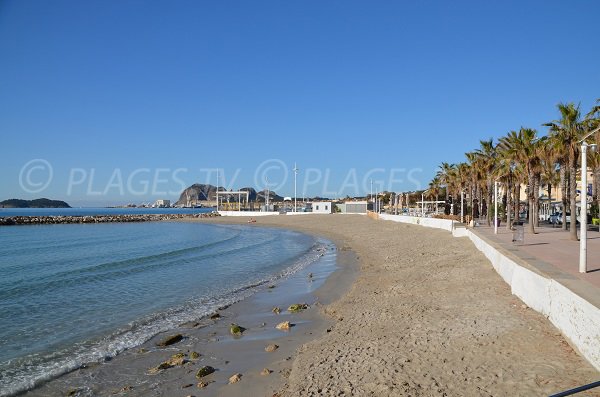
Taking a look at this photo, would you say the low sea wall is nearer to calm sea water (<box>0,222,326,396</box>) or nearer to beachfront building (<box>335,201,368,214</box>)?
calm sea water (<box>0,222,326,396</box>)

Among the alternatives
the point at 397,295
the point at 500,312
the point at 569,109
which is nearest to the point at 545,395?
the point at 500,312

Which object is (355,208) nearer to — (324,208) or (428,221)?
(324,208)

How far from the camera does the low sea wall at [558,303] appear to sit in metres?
5.91

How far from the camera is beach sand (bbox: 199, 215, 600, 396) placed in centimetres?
578

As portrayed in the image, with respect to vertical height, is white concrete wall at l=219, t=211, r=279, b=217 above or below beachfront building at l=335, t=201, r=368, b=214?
below

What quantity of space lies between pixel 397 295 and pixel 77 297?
10278 millimetres

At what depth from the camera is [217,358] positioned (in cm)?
819

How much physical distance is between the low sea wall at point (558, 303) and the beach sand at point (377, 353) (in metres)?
0.19

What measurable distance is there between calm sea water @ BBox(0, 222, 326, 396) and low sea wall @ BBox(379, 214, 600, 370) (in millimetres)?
7870

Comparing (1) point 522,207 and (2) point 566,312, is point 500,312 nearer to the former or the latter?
(2) point 566,312

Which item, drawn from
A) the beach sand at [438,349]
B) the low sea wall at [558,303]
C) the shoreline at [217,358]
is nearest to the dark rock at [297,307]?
the shoreline at [217,358]

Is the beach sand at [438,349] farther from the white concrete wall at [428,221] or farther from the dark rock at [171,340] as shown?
the white concrete wall at [428,221]

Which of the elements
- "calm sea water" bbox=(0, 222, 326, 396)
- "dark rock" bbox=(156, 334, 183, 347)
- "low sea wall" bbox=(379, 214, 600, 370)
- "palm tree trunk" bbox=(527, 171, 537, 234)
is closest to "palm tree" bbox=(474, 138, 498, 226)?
"palm tree trunk" bbox=(527, 171, 537, 234)

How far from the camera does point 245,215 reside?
334ft
